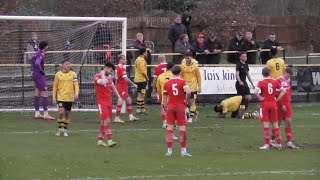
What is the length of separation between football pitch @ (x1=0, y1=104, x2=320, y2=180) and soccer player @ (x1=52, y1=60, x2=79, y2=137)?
15.3 inches

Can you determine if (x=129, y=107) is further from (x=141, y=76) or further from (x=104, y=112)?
(x=104, y=112)

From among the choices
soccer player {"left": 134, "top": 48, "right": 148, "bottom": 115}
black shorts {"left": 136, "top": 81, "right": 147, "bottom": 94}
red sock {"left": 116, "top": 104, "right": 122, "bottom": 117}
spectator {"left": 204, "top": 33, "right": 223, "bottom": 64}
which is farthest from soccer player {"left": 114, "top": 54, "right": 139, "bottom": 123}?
spectator {"left": 204, "top": 33, "right": 223, "bottom": 64}

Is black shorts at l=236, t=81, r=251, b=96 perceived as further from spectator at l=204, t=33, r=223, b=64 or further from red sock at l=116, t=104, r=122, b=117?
red sock at l=116, t=104, r=122, b=117

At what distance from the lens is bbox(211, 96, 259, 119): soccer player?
24641 millimetres

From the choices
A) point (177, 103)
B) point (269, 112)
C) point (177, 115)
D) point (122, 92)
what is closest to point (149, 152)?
point (177, 115)

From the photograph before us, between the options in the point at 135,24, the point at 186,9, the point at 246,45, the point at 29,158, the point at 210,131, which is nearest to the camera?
the point at 29,158

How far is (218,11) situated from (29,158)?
28061mm

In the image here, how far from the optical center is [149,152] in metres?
17.9

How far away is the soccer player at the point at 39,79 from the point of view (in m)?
23.5

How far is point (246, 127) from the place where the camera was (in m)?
22.5

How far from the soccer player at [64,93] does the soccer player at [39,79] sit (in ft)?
9.81

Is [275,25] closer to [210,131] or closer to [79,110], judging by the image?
[79,110]

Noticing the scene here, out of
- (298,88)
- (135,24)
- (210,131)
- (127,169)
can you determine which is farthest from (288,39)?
(127,169)

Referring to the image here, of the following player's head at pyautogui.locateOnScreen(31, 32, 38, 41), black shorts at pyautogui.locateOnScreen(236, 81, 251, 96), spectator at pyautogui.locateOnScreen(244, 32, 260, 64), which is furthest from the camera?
A: spectator at pyautogui.locateOnScreen(244, 32, 260, 64)
